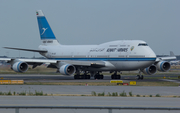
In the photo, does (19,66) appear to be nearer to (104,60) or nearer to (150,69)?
(104,60)

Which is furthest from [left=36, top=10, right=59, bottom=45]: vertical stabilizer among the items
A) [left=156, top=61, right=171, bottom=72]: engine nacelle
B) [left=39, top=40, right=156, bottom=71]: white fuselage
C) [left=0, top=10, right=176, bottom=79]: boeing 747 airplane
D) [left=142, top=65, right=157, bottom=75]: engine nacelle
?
[left=156, top=61, right=171, bottom=72]: engine nacelle

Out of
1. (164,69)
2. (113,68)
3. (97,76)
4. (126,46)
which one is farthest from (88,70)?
(164,69)

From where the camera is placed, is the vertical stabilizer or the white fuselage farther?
the vertical stabilizer

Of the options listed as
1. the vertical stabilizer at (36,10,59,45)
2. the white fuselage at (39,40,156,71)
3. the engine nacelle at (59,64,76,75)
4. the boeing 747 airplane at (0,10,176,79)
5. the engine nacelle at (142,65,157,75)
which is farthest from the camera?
the vertical stabilizer at (36,10,59,45)

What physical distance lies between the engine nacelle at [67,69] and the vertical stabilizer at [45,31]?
12.7 metres

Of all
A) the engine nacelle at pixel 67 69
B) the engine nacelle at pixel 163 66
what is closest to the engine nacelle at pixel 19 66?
the engine nacelle at pixel 67 69

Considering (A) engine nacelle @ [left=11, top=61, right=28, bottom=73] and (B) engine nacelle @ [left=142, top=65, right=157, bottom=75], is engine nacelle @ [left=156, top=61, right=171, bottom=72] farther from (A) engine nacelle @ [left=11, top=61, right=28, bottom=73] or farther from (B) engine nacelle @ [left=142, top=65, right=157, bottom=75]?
(A) engine nacelle @ [left=11, top=61, right=28, bottom=73]

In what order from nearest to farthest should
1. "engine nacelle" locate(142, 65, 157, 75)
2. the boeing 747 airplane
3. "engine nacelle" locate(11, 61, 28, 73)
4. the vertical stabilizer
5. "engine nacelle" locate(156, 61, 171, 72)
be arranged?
the boeing 747 airplane < "engine nacelle" locate(11, 61, 28, 73) < "engine nacelle" locate(156, 61, 171, 72) < "engine nacelle" locate(142, 65, 157, 75) < the vertical stabilizer

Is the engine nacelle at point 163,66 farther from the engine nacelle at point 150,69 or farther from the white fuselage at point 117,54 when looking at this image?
the white fuselage at point 117,54

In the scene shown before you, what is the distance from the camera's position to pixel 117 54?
146ft

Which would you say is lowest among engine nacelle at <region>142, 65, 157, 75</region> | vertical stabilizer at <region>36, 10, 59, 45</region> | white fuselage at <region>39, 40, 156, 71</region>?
engine nacelle at <region>142, 65, 157, 75</region>

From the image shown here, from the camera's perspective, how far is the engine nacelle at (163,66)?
45688 mm

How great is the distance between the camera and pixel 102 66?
151 feet

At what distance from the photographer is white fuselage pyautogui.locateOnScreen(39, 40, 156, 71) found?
4228cm
